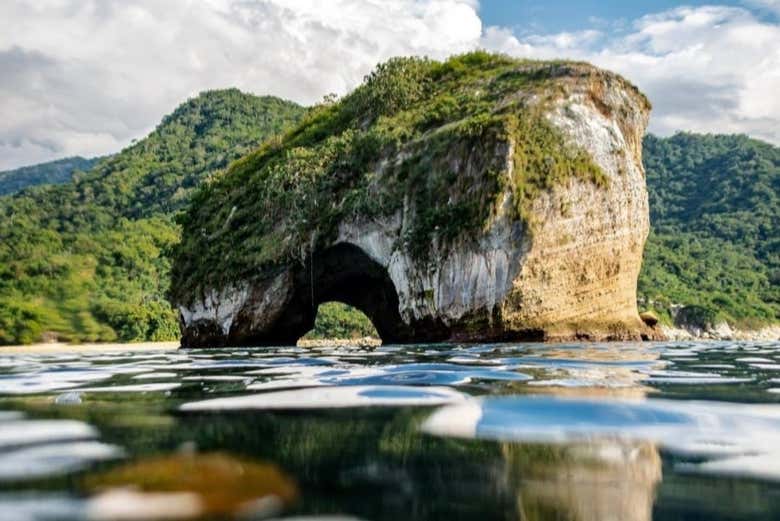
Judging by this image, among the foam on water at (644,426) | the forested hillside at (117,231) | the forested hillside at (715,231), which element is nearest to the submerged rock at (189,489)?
the foam on water at (644,426)

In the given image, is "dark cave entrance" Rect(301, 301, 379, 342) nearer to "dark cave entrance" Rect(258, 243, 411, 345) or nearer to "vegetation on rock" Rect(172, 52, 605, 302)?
"dark cave entrance" Rect(258, 243, 411, 345)

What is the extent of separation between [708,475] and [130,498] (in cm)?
179

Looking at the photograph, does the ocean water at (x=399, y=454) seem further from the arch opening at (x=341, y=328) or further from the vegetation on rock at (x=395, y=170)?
the arch opening at (x=341, y=328)

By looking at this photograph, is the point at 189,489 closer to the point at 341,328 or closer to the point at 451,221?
the point at 451,221

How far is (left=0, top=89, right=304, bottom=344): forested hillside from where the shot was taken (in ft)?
150

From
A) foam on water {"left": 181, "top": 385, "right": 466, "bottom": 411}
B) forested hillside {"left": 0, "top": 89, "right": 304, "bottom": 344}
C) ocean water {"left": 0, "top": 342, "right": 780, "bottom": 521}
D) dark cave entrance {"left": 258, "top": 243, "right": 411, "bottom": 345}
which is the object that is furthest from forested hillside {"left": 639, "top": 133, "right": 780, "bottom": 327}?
ocean water {"left": 0, "top": 342, "right": 780, "bottom": 521}

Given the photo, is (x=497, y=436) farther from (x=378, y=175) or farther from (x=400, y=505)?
(x=378, y=175)

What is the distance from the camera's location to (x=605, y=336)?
19531mm

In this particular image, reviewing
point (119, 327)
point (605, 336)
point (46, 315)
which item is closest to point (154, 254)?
point (119, 327)

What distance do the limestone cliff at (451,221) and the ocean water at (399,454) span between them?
47.9ft

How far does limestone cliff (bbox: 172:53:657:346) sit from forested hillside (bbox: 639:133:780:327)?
49711mm

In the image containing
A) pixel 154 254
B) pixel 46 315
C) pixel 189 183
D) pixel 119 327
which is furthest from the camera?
pixel 189 183

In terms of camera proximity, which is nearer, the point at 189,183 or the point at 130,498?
the point at 130,498

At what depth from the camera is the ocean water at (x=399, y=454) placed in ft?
5.35
